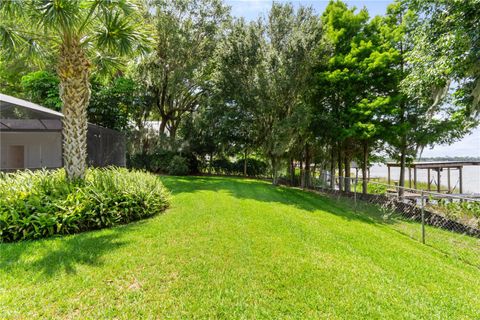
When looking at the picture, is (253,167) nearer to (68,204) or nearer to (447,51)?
(447,51)

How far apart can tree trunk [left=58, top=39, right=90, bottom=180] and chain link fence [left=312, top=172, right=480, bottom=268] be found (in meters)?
7.94

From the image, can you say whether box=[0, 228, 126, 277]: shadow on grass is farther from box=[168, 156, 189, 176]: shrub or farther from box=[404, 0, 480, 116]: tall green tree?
box=[168, 156, 189, 176]: shrub

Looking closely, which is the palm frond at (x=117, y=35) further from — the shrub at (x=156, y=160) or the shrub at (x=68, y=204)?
the shrub at (x=156, y=160)

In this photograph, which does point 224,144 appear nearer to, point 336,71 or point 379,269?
point 336,71

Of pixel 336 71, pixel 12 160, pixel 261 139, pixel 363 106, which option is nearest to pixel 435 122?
pixel 363 106

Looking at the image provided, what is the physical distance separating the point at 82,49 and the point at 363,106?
35.0 ft

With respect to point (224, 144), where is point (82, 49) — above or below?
above

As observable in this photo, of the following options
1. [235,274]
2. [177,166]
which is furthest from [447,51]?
[177,166]

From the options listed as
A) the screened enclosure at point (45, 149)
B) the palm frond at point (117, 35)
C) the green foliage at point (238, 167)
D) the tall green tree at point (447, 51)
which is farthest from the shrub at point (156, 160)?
the tall green tree at point (447, 51)

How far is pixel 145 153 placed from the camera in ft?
57.1

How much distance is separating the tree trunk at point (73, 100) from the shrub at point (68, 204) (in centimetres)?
49

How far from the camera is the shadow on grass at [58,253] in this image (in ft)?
11.3

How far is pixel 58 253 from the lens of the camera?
3893 millimetres

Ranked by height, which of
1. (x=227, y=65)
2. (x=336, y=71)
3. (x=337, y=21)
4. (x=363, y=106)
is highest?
(x=337, y=21)
